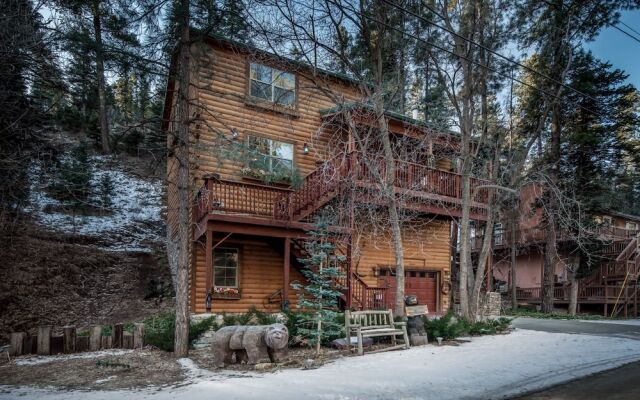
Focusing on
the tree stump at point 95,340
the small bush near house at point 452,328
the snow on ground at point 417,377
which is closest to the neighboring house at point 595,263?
the small bush near house at point 452,328

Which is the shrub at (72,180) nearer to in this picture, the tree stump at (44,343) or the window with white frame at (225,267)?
the tree stump at (44,343)

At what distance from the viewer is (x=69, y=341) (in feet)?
35.5

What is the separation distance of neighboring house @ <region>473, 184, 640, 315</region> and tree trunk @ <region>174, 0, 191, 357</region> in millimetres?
14581

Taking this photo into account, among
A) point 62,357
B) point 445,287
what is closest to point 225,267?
point 62,357

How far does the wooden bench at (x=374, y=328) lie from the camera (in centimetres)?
993

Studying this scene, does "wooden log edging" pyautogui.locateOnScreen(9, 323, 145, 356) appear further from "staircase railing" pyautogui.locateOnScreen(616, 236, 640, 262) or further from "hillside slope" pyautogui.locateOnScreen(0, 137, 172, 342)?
"staircase railing" pyautogui.locateOnScreen(616, 236, 640, 262)

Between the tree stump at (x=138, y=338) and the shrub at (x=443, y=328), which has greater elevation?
the shrub at (x=443, y=328)

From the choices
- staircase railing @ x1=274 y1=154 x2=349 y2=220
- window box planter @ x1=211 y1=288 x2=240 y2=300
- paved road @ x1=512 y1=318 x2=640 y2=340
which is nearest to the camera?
paved road @ x1=512 y1=318 x2=640 y2=340

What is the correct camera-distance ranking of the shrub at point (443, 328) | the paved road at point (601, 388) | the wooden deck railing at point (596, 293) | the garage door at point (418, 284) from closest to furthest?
the paved road at point (601, 388) → the shrub at point (443, 328) → the garage door at point (418, 284) → the wooden deck railing at point (596, 293)

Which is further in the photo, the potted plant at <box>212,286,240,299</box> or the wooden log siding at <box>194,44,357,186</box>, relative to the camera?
the wooden log siding at <box>194,44,357,186</box>

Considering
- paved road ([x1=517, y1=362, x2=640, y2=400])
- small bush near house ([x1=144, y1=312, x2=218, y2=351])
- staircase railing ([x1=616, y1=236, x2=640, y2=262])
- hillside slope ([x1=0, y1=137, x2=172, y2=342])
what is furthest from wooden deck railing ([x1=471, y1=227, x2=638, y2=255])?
hillside slope ([x1=0, y1=137, x2=172, y2=342])

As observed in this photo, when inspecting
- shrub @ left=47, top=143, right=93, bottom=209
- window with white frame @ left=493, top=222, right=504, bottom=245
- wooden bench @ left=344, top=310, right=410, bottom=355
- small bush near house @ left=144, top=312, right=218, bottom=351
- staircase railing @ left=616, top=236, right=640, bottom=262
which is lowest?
small bush near house @ left=144, top=312, right=218, bottom=351

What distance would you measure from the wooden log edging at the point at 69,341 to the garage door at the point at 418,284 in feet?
31.3

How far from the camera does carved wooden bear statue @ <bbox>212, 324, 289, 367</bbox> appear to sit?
347 inches
